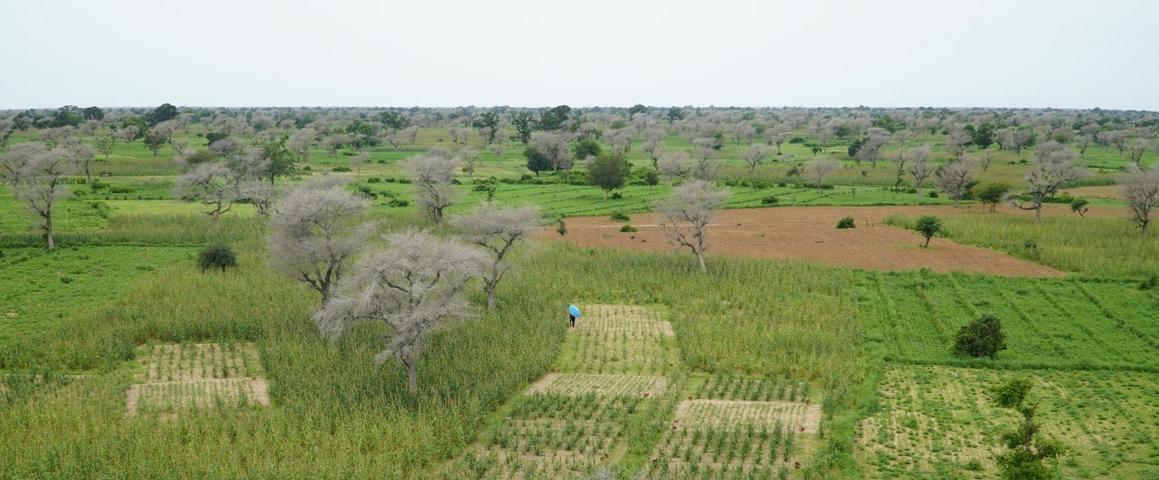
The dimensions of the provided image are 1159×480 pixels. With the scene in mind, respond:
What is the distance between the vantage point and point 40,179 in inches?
2498

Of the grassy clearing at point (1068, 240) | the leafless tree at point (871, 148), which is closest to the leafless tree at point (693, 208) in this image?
the grassy clearing at point (1068, 240)

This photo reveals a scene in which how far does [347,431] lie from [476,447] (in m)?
3.94

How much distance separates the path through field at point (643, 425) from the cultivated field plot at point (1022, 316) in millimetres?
9173

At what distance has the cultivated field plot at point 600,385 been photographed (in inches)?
1142

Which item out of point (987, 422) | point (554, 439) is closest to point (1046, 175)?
point (987, 422)

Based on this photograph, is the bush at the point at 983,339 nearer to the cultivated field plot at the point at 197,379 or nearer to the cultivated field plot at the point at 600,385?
the cultivated field plot at the point at 600,385

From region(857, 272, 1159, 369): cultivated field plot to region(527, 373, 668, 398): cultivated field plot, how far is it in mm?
10652

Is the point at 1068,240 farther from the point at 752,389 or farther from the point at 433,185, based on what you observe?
the point at 433,185

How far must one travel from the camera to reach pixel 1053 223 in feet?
209

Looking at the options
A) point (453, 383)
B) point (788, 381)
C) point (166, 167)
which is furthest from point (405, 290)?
point (166, 167)

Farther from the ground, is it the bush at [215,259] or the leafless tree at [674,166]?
the leafless tree at [674,166]

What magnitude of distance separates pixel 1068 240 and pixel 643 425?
4513 centimetres

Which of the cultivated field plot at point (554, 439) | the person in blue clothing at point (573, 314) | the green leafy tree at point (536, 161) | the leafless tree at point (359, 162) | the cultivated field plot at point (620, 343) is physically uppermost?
the green leafy tree at point (536, 161)

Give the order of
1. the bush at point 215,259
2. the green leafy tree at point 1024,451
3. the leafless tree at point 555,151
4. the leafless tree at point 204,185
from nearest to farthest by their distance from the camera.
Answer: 1. the green leafy tree at point 1024,451
2. the bush at point 215,259
3. the leafless tree at point 204,185
4. the leafless tree at point 555,151
